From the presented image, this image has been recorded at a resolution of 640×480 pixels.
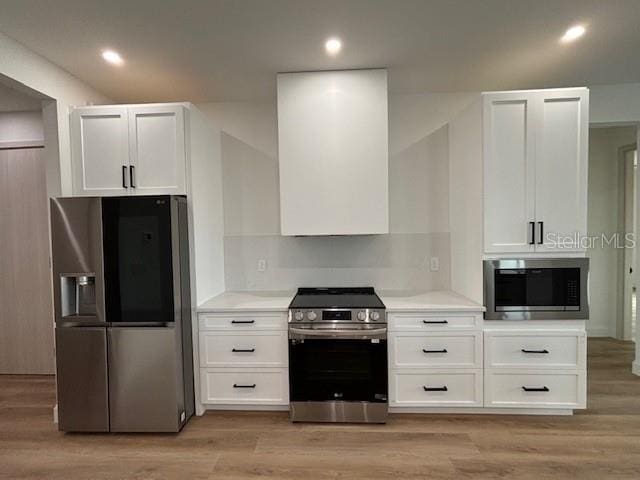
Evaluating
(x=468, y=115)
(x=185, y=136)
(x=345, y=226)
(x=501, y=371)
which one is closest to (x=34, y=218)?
(x=185, y=136)

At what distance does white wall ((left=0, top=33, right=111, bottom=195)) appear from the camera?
2.31 meters

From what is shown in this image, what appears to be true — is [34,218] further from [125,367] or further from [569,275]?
[569,275]

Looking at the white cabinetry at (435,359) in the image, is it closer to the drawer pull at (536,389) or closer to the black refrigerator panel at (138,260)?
the drawer pull at (536,389)

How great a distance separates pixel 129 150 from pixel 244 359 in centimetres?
182

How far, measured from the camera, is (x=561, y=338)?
255 centimetres

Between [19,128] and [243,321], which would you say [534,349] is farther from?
[19,128]

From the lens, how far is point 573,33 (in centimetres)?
232

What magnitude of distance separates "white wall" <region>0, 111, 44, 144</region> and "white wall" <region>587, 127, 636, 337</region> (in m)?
6.20

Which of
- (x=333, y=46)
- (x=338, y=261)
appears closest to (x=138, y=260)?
(x=338, y=261)

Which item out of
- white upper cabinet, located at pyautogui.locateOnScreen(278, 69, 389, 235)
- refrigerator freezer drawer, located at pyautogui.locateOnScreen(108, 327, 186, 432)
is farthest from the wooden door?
white upper cabinet, located at pyautogui.locateOnScreen(278, 69, 389, 235)

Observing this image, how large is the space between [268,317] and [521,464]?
189cm

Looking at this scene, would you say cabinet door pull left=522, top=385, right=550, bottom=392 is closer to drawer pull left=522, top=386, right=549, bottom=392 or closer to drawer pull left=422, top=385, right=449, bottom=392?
drawer pull left=522, top=386, right=549, bottom=392

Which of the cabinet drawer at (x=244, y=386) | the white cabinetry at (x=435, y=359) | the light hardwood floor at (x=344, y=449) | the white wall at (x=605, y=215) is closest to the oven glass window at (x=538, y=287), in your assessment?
the white cabinetry at (x=435, y=359)

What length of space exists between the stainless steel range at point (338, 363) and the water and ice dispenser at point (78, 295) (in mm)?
1419
